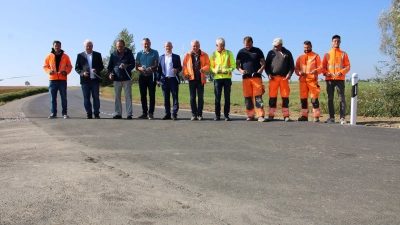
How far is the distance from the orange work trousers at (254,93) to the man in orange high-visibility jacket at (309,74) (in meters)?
1.11

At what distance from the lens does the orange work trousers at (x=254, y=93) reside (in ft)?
34.3

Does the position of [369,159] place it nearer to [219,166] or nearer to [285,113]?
[219,166]

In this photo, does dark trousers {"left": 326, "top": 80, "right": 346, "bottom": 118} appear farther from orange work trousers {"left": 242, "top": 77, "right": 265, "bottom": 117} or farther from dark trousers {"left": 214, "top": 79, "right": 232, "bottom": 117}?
dark trousers {"left": 214, "top": 79, "right": 232, "bottom": 117}

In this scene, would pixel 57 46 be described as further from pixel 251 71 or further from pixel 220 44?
pixel 251 71

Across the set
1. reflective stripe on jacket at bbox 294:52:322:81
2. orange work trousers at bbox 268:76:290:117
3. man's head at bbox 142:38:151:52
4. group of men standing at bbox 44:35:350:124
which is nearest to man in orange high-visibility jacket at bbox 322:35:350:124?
group of men standing at bbox 44:35:350:124

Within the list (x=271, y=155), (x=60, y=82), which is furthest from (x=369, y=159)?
(x=60, y=82)

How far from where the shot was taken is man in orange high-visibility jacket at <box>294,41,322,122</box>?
10.4m

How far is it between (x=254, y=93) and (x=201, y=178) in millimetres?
6263

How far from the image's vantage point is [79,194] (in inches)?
157

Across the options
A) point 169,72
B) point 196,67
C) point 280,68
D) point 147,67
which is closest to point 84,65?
point 147,67

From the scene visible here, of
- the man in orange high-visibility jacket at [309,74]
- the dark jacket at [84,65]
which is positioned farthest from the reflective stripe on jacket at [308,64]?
the dark jacket at [84,65]

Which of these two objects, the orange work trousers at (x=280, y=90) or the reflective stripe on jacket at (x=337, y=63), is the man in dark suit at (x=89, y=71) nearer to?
the orange work trousers at (x=280, y=90)

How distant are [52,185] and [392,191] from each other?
3697 mm

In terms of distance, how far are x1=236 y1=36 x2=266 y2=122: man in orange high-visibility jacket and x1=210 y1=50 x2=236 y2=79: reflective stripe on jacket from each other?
269 mm
